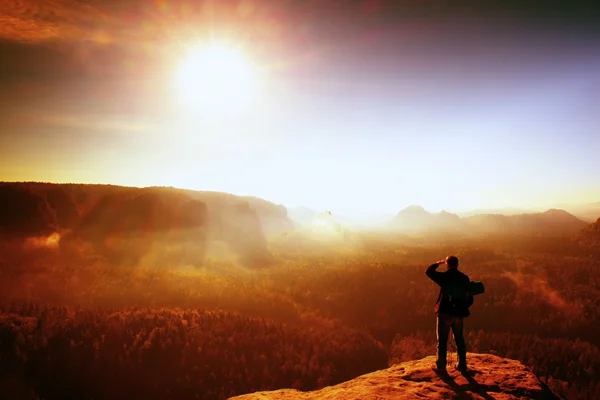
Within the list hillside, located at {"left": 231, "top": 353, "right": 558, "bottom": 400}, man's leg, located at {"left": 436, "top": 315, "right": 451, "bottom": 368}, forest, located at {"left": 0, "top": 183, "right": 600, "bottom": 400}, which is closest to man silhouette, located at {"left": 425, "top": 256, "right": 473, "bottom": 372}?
man's leg, located at {"left": 436, "top": 315, "right": 451, "bottom": 368}

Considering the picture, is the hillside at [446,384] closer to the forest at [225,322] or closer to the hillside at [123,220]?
the forest at [225,322]

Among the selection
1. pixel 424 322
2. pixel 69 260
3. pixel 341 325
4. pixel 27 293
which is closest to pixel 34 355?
pixel 27 293

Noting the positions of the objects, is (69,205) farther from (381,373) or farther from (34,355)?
(381,373)

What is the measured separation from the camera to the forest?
468 inches

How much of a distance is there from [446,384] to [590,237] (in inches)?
3705

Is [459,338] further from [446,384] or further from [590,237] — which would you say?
[590,237]

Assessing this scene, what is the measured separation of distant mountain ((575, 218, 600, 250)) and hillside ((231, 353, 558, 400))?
8155 centimetres

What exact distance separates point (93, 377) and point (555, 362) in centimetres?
2377

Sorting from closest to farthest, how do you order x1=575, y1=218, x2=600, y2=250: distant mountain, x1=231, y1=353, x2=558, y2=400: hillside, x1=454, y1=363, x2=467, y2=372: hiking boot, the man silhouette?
x1=231, y1=353, x2=558, y2=400: hillside
the man silhouette
x1=454, y1=363, x2=467, y2=372: hiking boot
x1=575, y1=218, x2=600, y2=250: distant mountain

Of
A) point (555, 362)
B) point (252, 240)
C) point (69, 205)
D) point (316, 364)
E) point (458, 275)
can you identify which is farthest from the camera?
point (252, 240)

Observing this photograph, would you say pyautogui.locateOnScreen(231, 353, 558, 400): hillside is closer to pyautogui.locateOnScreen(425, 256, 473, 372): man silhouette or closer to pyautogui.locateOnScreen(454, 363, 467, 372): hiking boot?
pyautogui.locateOnScreen(454, 363, 467, 372): hiking boot

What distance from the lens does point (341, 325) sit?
74.9ft

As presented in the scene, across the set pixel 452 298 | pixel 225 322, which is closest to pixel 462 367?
pixel 452 298

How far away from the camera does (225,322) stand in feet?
56.6
